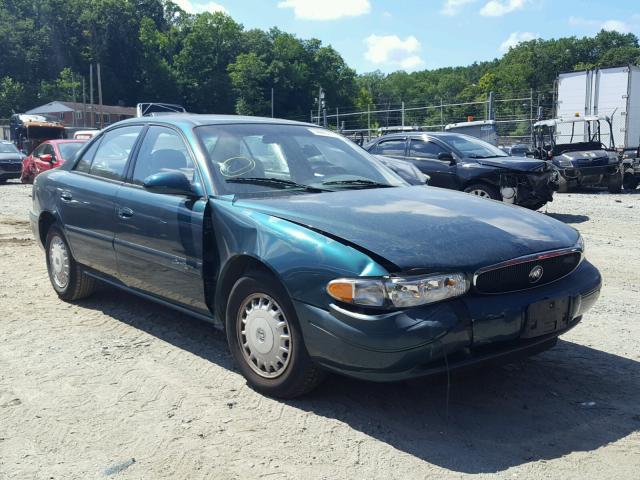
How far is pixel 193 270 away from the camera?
4.17 metres

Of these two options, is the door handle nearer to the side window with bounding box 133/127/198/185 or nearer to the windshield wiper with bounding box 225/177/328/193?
the side window with bounding box 133/127/198/185

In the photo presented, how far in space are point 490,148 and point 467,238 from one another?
9.29 meters

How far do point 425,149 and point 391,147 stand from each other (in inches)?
30.8

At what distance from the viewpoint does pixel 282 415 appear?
140 inches

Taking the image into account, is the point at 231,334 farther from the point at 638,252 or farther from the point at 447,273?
the point at 638,252

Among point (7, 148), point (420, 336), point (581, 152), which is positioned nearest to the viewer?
point (420, 336)

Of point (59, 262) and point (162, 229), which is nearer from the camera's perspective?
point (162, 229)

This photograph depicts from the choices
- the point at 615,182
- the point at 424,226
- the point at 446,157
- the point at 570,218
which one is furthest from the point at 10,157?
the point at 424,226

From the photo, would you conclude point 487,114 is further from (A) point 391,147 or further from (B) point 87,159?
(B) point 87,159

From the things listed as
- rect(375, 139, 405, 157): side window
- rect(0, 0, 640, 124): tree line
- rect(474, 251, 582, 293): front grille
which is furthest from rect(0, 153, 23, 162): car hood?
rect(0, 0, 640, 124): tree line

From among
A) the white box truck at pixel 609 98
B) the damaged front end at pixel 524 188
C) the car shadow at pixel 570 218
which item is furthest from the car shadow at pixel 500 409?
the white box truck at pixel 609 98

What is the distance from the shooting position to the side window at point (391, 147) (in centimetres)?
1245

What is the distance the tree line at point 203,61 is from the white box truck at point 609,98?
61812 mm

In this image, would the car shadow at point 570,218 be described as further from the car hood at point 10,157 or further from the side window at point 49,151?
the car hood at point 10,157
